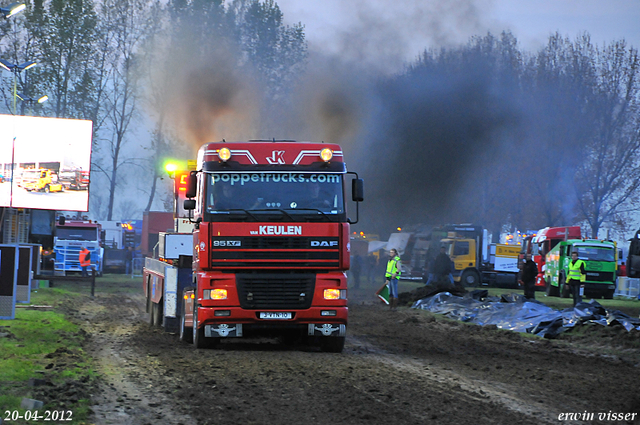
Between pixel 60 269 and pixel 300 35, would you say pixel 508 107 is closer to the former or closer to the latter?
pixel 300 35

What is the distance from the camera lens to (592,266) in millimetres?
34625

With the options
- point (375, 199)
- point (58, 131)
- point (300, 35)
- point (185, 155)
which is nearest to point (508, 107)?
point (375, 199)

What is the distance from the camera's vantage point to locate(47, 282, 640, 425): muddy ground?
26.4 ft

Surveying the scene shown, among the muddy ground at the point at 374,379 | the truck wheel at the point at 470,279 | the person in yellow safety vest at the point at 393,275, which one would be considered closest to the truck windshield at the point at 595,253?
the truck wheel at the point at 470,279

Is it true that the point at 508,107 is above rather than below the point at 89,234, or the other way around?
above

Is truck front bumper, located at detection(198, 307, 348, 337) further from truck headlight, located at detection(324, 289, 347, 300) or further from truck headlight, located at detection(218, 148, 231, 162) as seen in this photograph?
truck headlight, located at detection(218, 148, 231, 162)

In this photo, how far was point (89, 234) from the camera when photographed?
4516cm

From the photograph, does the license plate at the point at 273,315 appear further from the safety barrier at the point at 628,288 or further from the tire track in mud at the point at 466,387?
the safety barrier at the point at 628,288

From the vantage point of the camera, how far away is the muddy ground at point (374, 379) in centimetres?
804

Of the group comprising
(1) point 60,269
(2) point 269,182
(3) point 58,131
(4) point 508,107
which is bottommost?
(1) point 60,269

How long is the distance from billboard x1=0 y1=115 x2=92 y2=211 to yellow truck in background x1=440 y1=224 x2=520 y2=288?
1925 centimetres

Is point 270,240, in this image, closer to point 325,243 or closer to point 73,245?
point 325,243

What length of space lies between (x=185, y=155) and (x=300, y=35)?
13.4m

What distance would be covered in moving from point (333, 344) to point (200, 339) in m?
2.24
